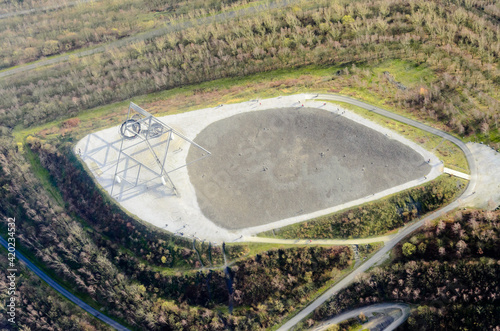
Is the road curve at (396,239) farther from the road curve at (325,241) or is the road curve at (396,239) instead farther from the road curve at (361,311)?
the road curve at (361,311)

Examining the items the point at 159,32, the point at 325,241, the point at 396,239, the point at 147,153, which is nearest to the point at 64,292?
the point at 147,153

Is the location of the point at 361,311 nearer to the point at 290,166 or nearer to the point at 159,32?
the point at 290,166

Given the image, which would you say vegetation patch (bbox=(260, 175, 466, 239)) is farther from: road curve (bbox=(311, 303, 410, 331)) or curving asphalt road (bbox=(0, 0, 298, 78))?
curving asphalt road (bbox=(0, 0, 298, 78))

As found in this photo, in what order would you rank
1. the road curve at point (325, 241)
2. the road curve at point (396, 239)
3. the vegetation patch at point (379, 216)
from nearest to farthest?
the road curve at point (396, 239) → the road curve at point (325, 241) → the vegetation patch at point (379, 216)

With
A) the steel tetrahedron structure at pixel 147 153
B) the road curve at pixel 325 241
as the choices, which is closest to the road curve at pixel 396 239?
the road curve at pixel 325 241

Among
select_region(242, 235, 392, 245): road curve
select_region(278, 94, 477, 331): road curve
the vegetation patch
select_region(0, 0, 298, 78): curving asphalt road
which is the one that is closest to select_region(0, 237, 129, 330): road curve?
select_region(242, 235, 392, 245): road curve

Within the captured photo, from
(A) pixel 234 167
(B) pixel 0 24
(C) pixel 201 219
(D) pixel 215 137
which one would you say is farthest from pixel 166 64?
(B) pixel 0 24
